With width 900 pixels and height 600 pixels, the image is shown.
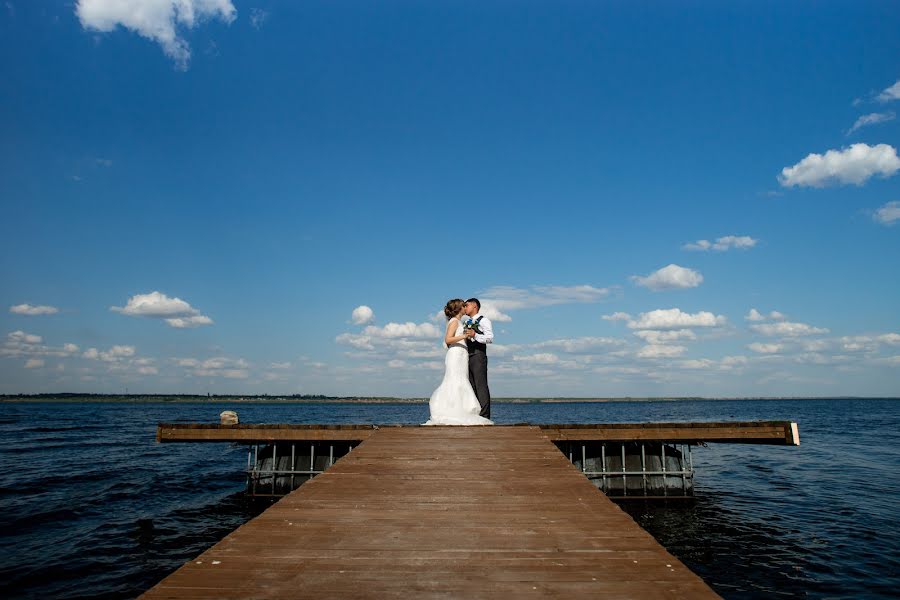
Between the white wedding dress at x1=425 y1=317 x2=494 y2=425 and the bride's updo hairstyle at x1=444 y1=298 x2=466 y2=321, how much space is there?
0.14m

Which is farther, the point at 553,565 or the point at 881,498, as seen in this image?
the point at 881,498

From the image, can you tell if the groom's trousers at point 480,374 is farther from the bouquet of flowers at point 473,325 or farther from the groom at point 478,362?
the bouquet of flowers at point 473,325

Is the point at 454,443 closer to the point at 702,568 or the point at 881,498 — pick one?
the point at 702,568

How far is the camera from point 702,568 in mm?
8234

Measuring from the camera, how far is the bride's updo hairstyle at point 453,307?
36.5 feet

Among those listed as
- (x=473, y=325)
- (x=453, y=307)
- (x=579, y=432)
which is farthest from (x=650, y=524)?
(x=453, y=307)

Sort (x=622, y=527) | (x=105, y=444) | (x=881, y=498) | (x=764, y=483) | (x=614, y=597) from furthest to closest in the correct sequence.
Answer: (x=105, y=444) → (x=764, y=483) → (x=881, y=498) → (x=622, y=527) → (x=614, y=597)

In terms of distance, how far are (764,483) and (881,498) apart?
10.3 feet

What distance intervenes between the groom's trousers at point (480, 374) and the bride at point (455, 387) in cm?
48

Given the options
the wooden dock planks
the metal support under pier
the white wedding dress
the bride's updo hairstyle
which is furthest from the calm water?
the bride's updo hairstyle

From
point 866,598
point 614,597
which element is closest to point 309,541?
point 614,597

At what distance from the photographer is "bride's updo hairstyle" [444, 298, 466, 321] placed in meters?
11.1

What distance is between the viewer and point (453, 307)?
36.5 feet

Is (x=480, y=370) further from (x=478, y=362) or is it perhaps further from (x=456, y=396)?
(x=456, y=396)
